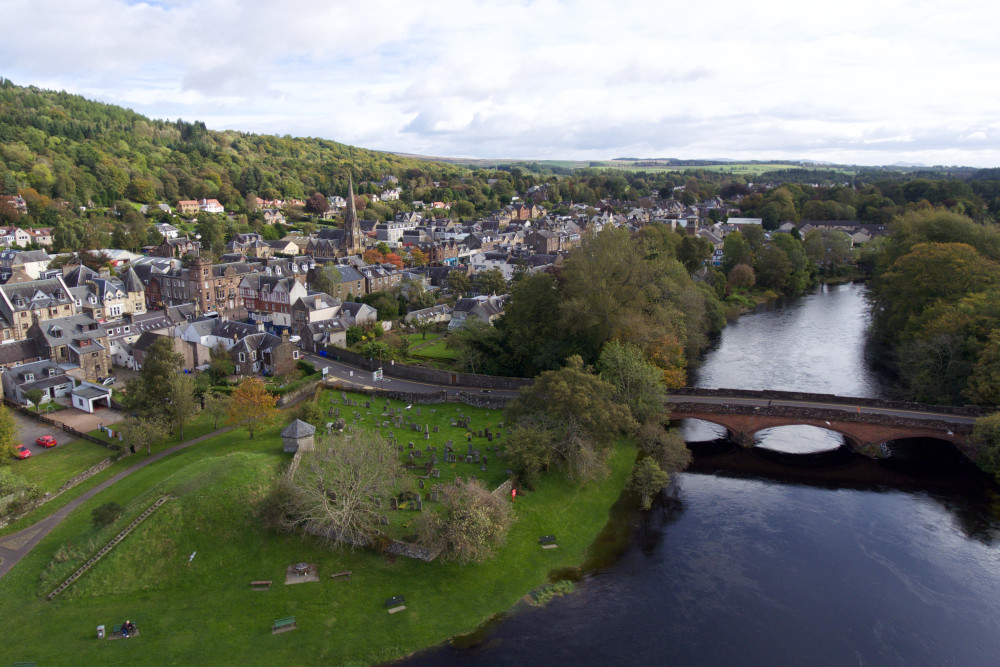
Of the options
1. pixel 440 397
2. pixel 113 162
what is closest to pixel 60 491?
pixel 440 397

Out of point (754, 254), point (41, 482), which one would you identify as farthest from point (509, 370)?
point (754, 254)

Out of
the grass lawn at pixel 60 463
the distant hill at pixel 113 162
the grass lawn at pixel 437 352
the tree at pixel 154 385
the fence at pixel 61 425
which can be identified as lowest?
the grass lawn at pixel 60 463

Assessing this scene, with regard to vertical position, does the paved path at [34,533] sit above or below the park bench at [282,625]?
above

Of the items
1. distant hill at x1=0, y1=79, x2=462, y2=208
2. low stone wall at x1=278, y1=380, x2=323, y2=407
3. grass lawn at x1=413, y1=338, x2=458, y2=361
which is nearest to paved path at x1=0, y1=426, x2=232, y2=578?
low stone wall at x1=278, y1=380, x2=323, y2=407

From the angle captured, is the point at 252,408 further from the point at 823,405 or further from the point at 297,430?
the point at 823,405

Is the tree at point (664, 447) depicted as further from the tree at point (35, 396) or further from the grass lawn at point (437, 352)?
the tree at point (35, 396)

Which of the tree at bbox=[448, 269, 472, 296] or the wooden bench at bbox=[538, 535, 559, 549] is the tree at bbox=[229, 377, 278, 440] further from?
the tree at bbox=[448, 269, 472, 296]

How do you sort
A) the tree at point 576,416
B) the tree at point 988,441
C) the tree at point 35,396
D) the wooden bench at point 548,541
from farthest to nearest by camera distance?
the tree at point 35,396
the tree at point 988,441
the tree at point 576,416
the wooden bench at point 548,541

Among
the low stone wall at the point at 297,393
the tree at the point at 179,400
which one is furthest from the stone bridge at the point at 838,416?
the tree at the point at 179,400

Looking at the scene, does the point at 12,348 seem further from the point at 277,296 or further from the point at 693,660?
the point at 693,660
